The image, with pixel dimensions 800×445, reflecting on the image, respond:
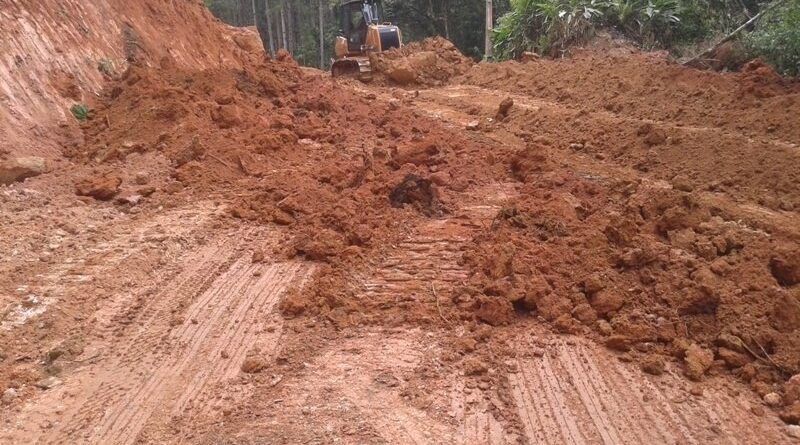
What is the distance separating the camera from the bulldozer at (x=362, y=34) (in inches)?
692

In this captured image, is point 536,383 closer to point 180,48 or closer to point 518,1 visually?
point 180,48

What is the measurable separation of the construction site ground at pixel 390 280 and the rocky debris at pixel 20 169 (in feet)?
0.37

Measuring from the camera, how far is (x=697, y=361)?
3.82m

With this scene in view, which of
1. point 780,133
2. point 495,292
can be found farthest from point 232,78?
point 780,133

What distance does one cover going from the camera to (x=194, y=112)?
791 centimetres

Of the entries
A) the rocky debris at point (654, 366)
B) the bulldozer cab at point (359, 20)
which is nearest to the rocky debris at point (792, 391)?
the rocky debris at point (654, 366)

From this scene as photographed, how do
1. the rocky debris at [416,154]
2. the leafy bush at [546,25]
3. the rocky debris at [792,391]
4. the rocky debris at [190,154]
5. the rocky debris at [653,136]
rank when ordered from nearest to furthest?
the rocky debris at [792,391]
the rocky debris at [190,154]
the rocky debris at [416,154]
the rocky debris at [653,136]
the leafy bush at [546,25]

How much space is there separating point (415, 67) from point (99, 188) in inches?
429

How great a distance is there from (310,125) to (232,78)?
157 cm

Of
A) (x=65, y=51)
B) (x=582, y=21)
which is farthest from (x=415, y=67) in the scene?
(x=65, y=51)

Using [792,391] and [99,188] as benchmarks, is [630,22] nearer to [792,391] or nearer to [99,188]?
[99,188]

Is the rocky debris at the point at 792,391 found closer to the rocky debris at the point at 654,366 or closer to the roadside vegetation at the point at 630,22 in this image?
the rocky debris at the point at 654,366

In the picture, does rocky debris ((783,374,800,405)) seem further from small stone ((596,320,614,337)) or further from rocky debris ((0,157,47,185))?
rocky debris ((0,157,47,185))

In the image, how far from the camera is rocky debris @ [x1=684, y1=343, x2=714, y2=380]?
12.3 feet
